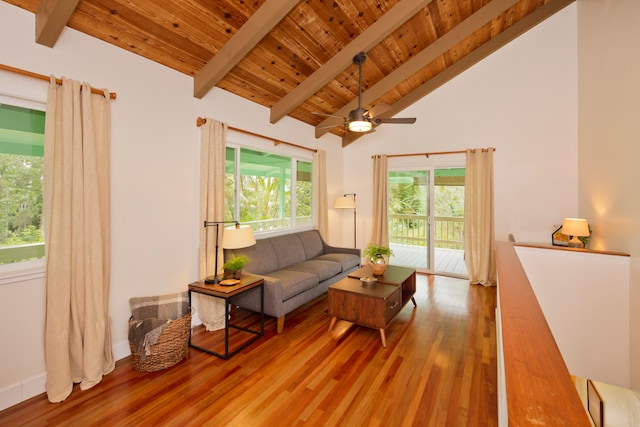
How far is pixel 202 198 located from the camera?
3.08 m

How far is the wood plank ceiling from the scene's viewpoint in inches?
89.6

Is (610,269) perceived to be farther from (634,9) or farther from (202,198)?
(202,198)

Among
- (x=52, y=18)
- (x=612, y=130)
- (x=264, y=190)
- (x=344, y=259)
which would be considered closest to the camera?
(x=52, y=18)

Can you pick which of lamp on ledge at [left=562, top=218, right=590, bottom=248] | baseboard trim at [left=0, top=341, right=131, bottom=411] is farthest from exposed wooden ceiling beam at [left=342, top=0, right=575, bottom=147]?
baseboard trim at [left=0, top=341, right=131, bottom=411]

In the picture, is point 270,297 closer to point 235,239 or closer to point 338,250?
point 235,239

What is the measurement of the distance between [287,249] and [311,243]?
0.63 metres

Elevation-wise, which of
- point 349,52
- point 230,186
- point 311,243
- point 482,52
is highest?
point 482,52

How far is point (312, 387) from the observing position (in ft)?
7.04

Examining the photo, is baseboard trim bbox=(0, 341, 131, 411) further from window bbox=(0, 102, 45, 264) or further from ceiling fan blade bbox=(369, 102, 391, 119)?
ceiling fan blade bbox=(369, 102, 391, 119)

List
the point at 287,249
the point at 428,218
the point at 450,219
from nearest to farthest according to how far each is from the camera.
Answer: the point at 287,249
the point at 450,219
the point at 428,218

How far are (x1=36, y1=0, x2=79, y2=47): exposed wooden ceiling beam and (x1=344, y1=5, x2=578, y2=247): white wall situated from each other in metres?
4.91

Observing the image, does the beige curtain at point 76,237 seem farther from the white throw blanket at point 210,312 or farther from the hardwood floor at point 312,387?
the white throw blanket at point 210,312

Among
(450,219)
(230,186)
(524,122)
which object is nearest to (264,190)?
(230,186)

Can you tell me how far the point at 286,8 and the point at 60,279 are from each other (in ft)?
8.81
